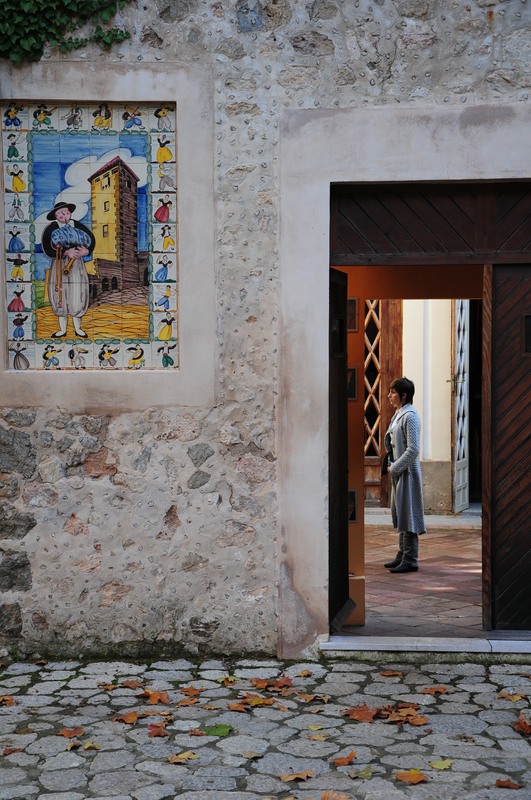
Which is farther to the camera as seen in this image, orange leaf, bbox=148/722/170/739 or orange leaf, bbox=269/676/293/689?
orange leaf, bbox=269/676/293/689

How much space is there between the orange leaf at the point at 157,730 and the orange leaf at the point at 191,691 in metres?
0.50

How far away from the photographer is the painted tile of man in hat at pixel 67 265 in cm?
647

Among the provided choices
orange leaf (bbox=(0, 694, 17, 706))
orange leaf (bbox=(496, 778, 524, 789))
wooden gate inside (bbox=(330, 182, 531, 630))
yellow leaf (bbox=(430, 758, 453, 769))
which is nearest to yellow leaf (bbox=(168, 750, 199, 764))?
yellow leaf (bbox=(430, 758, 453, 769))

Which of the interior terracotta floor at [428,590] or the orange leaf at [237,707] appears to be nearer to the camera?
the orange leaf at [237,707]

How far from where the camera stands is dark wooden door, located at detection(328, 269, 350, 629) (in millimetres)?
6559

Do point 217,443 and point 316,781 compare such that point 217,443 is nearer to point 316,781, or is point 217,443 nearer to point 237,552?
point 237,552

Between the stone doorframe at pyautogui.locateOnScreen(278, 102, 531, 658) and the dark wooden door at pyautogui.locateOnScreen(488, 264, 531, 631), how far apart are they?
2.43 ft

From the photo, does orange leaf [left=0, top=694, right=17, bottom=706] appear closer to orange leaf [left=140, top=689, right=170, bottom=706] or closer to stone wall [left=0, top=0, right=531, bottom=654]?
orange leaf [left=140, top=689, right=170, bottom=706]

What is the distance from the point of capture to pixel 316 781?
445 centimetres

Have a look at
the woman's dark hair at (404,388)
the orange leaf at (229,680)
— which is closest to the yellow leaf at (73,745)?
the orange leaf at (229,680)

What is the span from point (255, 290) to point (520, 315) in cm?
158

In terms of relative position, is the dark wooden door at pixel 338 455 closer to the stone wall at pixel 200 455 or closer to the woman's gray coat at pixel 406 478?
the stone wall at pixel 200 455

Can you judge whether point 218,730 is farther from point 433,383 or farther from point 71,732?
point 433,383

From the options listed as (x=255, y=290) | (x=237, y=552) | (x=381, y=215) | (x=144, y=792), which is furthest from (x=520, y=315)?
(x=144, y=792)
